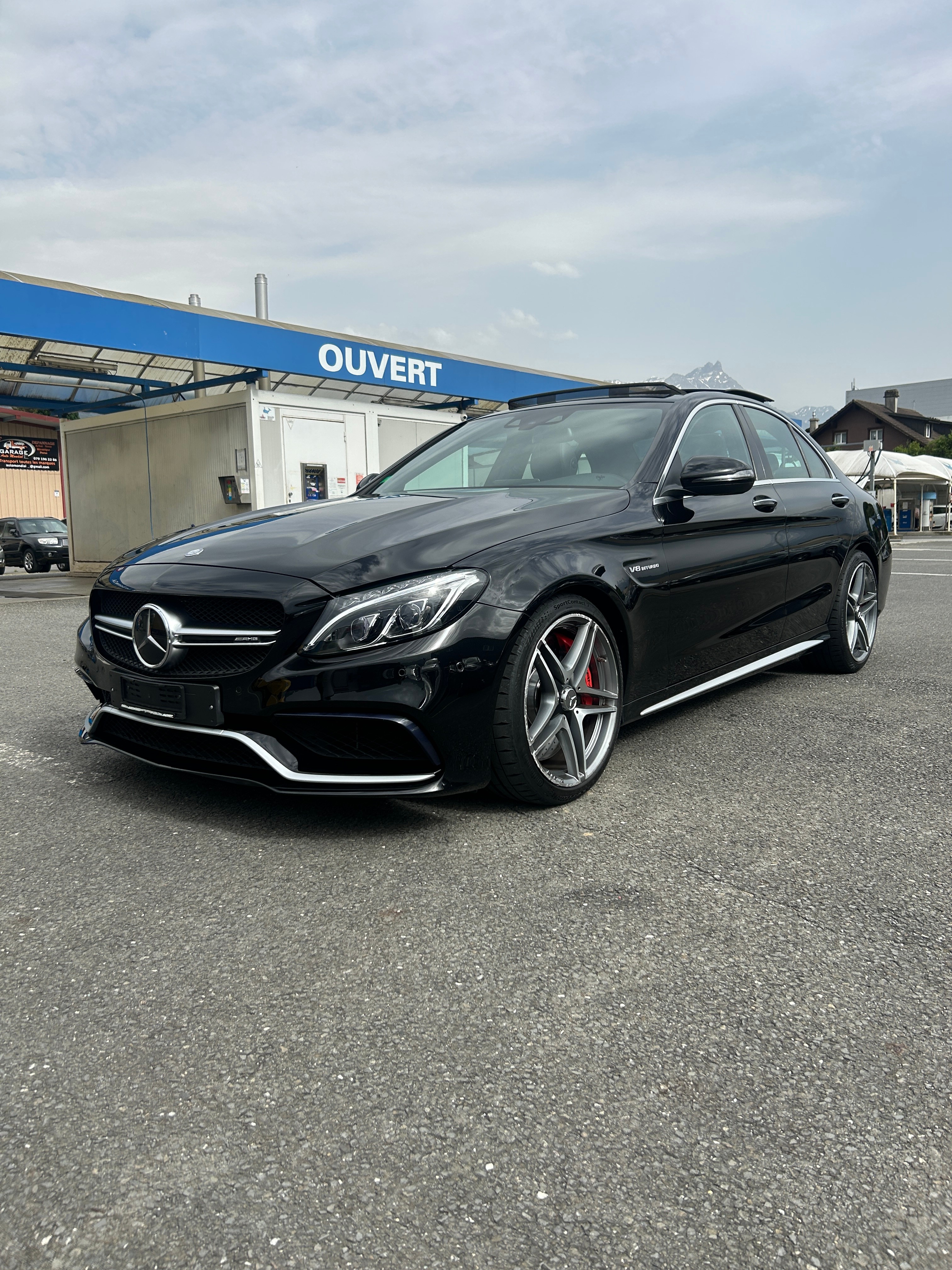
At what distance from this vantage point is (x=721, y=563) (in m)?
4.16

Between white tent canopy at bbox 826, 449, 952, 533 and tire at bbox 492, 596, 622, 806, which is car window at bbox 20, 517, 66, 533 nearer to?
white tent canopy at bbox 826, 449, 952, 533

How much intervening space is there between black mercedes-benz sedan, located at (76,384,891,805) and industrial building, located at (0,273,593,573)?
9.43 meters

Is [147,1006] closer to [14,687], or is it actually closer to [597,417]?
[597,417]

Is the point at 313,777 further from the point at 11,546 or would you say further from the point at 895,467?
the point at 895,467

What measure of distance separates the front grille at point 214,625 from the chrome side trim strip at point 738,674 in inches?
58.9

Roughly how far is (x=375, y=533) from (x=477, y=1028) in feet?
5.64

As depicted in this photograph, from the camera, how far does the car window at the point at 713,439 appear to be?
411cm

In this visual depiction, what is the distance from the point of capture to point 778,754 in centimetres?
395

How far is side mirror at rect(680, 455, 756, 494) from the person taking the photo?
12.8 feet

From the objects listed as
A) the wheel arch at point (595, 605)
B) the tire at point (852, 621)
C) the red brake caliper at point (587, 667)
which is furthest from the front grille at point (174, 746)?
the tire at point (852, 621)

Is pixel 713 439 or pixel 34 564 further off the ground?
pixel 713 439

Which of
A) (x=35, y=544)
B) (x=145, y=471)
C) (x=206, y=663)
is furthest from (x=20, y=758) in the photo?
(x=35, y=544)

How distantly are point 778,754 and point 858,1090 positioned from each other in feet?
7.48

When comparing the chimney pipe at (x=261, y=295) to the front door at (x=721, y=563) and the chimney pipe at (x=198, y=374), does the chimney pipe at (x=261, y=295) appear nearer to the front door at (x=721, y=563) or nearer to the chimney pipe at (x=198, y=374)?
the chimney pipe at (x=198, y=374)
